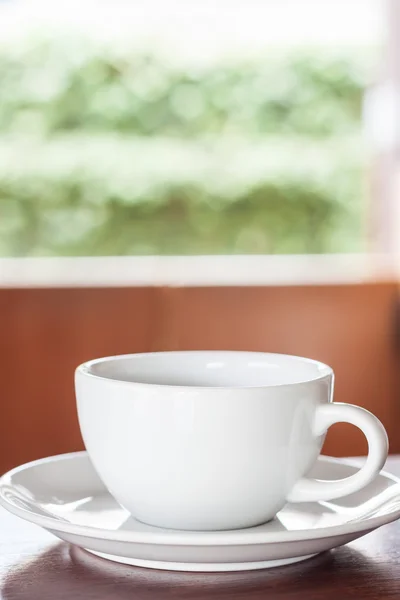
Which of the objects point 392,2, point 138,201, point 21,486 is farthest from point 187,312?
point 138,201

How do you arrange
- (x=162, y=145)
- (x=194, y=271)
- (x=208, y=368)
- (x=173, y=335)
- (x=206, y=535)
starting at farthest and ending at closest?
(x=162, y=145) < (x=194, y=271) < (x=173, y=335) < (x=208, y=368) < (x=206, y=535)

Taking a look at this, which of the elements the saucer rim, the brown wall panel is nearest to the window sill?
the brown wall panel

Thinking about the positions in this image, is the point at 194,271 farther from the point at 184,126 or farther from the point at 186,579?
the point at 184,126

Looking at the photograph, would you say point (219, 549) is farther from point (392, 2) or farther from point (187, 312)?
point (392, 2)

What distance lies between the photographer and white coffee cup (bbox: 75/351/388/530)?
1.23 ft

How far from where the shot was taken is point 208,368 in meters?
0.48

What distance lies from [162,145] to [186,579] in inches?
177

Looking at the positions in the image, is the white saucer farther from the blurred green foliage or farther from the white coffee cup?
the blurred green foliage

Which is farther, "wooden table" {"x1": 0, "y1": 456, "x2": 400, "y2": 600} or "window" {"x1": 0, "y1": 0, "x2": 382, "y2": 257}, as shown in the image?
"window" {"x1": 0, "y1": 0, "x2": 382, "y2": 257}

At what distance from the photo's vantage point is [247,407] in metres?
0.37

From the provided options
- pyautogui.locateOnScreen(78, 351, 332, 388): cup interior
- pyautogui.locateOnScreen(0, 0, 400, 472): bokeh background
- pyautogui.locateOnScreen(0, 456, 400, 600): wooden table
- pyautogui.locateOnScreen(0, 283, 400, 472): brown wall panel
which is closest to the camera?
pyautogui.locateOnScreen(0, 456, 400, 600): wooden table

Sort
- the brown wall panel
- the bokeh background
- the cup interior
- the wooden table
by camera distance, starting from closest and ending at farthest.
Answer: the wooden table, the cup interior, the brown wall panel, the bokeh background

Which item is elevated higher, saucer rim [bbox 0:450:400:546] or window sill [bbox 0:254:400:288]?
window sill [bbox 0:254:400:288]

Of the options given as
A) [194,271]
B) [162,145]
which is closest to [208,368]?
[194,271]
